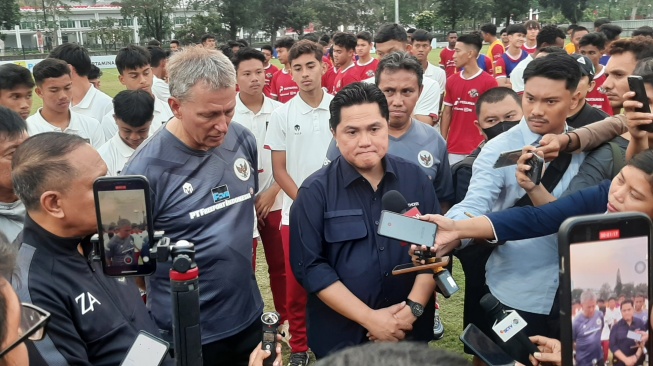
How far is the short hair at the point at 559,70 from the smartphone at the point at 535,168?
2.06 feet

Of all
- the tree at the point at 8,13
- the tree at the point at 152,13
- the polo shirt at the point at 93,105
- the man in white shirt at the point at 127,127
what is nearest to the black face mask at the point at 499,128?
the man in white shirt at the point at 127,127

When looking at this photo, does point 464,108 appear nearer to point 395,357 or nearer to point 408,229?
point 408,229

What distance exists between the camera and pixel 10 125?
296 cm

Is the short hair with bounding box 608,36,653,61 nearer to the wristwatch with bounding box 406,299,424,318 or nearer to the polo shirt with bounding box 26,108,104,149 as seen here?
the wristwatch with bounding box 406,299,424,318

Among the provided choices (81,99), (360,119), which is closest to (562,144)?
(360,119)

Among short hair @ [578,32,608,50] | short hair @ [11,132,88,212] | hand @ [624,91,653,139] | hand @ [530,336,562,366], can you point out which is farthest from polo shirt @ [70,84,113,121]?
short hair @ [578,32,608,50]

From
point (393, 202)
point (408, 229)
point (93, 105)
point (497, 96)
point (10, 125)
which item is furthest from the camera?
point (93, 105)

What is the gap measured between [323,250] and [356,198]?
29cm

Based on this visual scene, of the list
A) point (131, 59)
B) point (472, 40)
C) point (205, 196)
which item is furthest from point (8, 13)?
point (205, 196)

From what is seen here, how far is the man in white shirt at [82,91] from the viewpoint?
6.30 m

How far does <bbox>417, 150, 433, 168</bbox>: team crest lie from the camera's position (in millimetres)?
3775

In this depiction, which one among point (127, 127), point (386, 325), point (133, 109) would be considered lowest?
point (386, 325)

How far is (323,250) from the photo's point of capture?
112 inches

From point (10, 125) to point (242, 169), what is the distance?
1.13m
